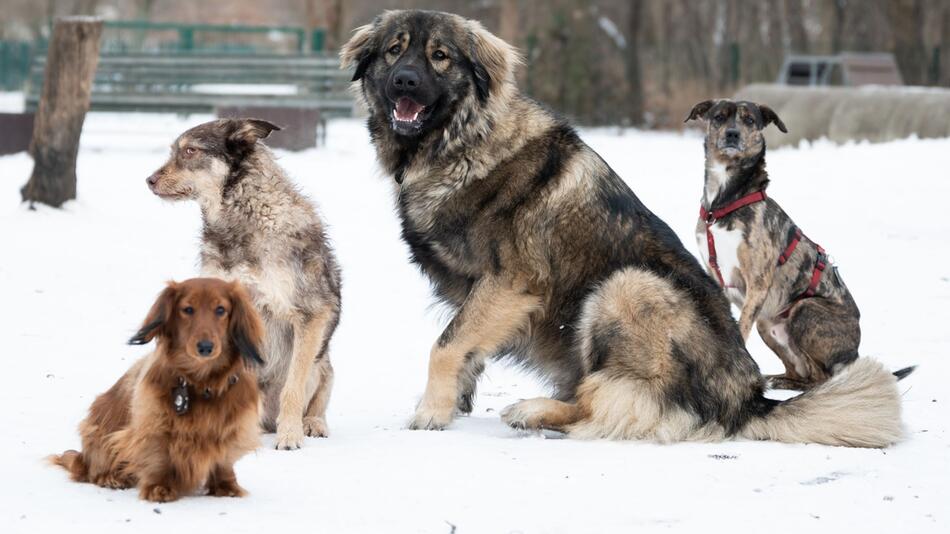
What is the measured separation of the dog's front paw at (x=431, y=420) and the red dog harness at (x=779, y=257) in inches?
81.3

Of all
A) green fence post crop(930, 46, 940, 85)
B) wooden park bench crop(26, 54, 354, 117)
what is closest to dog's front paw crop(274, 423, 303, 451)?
wooden park bench crop(26, 54, 354, 117)

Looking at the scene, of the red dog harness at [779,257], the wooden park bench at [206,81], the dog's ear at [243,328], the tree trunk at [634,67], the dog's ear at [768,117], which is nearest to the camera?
the dog's ear at [243,328]

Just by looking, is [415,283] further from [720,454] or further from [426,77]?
[720,454]

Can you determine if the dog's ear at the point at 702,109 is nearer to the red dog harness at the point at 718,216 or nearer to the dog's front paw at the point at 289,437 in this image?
the red dog harness at the point at 718,216

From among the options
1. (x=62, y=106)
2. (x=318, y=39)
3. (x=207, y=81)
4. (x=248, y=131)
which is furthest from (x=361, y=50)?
(x=318, y=39)

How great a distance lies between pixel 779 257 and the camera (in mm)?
7668

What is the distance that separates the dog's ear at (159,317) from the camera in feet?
16.0

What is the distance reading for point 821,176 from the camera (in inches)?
674

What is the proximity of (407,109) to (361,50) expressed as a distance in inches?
17.6

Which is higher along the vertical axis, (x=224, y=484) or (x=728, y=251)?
(x=728, y=251)

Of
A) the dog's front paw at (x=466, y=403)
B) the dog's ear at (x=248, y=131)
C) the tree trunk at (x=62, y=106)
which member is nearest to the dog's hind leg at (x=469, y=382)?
the dog's front paw at (x=466, y=403)

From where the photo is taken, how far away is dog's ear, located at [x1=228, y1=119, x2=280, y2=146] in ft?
20.9

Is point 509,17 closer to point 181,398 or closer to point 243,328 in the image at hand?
point 243,328

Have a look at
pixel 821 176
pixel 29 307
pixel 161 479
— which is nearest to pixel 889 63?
pixel 821 176
